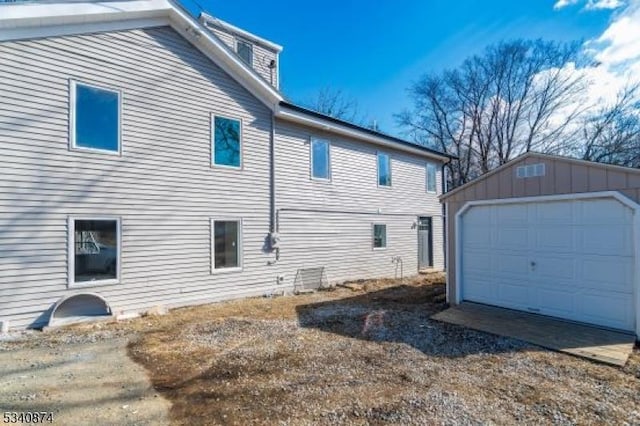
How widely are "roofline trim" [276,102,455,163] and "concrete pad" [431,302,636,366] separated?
6426 millimetres

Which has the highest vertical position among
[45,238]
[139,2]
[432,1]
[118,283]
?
[432,1]

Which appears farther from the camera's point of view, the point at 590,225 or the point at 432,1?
the point at 432,1

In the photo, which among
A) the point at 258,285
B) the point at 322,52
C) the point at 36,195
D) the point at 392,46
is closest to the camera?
the point at 36,195

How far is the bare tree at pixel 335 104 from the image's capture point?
83.3 feet

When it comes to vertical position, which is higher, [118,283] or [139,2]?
[139,2]

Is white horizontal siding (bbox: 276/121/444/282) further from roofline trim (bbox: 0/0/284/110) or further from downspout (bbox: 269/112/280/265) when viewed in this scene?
roofline trim (bbox: 0/0/284/110)

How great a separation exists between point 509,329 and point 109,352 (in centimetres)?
621

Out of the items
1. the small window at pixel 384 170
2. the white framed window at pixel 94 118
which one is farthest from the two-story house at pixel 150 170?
the small window at pixel 384 170

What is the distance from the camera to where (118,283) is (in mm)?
7113

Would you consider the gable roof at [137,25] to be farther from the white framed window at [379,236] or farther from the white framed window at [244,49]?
the white framed window at [379,236]

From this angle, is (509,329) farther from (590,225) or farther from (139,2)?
(139,2)

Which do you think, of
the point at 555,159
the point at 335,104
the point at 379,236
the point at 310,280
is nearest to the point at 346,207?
the point at 379,236

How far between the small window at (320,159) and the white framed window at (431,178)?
5.72m

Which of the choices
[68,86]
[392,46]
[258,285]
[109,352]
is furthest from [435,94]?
[109,352]
